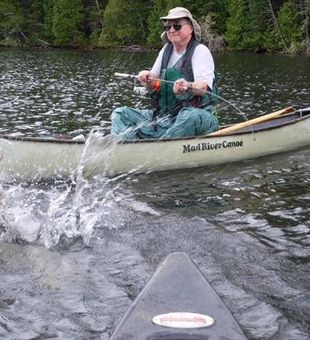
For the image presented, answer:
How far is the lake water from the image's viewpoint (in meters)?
5.23

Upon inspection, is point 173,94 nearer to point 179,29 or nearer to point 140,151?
point 179,29

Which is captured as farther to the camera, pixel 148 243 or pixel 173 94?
pixel 173 94

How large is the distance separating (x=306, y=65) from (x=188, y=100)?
87.8 ft

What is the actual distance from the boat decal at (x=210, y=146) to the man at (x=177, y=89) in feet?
0.85

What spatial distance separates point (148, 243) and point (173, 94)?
4.10 metres

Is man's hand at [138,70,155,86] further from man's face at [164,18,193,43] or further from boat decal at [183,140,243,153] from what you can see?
boat decal at [183,140,243,153]

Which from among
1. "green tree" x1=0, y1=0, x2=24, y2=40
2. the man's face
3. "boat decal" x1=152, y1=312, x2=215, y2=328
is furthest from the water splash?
"green tree" x1=0, y1=0, x2=24, y2=40

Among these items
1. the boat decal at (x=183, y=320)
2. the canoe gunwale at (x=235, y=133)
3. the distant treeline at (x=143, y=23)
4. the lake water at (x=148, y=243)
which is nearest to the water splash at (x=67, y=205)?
the lake water at (x=148, y=243)

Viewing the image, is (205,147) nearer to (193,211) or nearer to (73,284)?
(193,211)

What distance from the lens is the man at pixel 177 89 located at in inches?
383

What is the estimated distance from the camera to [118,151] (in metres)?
9.68

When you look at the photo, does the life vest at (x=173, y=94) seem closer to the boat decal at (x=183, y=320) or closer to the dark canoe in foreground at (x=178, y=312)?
the dark canoe in foreground at (x=178, y=312)

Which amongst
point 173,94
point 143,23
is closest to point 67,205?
point 173,94

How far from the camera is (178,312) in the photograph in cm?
421
